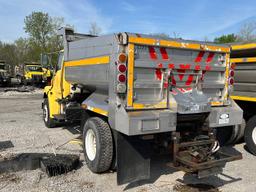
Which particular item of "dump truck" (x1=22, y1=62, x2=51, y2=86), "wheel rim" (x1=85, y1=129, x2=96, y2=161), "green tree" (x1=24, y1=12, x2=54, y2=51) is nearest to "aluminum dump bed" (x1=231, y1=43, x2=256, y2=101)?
"wheel rim" (x1=85, y1=129, x2=96, y2=161)

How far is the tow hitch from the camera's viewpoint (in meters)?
3.86

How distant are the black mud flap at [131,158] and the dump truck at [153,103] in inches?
0.6

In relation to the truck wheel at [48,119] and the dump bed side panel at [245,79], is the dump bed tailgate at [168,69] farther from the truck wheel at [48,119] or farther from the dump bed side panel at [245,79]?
the truck wheel at [48,119]

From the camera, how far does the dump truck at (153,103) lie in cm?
386

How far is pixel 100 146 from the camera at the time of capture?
4.41m

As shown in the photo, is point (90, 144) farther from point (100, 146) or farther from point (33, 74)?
point (33, 74)

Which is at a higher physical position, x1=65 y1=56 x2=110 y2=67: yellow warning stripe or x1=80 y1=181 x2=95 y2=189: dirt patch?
x1=65 y1=56 x2=110 y2=67: yellow warning stripe

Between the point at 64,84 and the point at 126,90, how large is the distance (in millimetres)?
3561

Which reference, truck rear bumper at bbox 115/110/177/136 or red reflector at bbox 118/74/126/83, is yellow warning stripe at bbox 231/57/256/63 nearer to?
truck rear bumper at bbox 115/110/177/136

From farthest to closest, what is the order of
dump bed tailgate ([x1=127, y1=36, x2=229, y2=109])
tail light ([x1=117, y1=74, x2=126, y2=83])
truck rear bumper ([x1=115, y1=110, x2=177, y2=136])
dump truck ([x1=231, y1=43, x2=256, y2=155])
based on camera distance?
dump truck ([x1=231, y1=43, x2=256, y2=155]) → dump bed tailgate ([x1=127, y1=36, x2=229, y2=109]) → tail light ([x1=117, y1=74, x2=126, y2=83]) → truck rear bumper ([x1=115, y1=110, x2=177, y2=136])

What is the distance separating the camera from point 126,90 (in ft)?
12.7

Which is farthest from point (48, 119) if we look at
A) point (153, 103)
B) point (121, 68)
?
point (121, 68)

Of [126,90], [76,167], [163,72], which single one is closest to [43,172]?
[76,167]

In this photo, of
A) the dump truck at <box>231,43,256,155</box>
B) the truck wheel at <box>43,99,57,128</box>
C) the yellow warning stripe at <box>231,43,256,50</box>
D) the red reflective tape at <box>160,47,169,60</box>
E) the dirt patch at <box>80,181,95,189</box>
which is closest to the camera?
the red reflective tape at <box>160,47,169,60</box>
